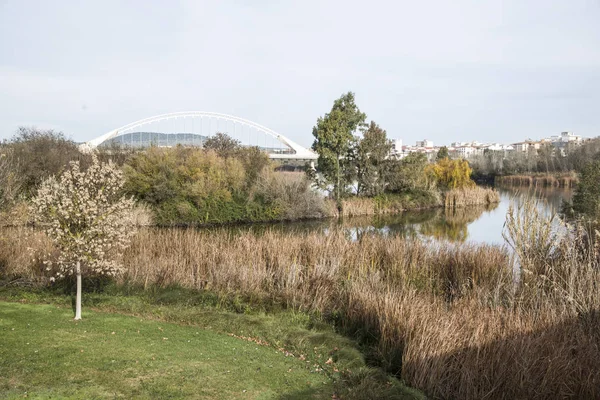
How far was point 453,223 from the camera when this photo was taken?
2842 cm

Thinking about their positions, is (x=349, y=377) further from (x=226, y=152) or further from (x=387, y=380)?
(x=226, y=152)

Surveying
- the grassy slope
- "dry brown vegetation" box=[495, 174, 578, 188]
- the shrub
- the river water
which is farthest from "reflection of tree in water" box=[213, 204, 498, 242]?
"dry brown vegetation" box=[495, 174, 578, 188]

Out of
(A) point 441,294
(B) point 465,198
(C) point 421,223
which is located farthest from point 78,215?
(B) point 465,198

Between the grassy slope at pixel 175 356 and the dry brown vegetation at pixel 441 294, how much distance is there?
62cm

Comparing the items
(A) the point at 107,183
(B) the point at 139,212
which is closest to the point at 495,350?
(A) the point at 107,183

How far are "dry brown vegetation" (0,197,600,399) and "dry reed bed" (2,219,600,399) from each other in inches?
0.9

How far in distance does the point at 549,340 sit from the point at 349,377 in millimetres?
2456

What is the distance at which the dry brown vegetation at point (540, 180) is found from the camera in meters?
53.8

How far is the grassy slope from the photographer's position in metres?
5.02

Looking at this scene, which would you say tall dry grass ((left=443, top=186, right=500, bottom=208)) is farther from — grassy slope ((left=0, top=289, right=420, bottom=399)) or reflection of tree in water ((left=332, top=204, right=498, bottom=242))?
grassy slope ((left=0, top=289, right=420, bottom=399))

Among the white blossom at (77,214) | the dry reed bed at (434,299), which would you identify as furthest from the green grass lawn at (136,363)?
the dry reed bed at (434,299)

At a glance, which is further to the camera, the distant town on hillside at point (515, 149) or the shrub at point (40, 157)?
the distant town on hillside at point (515, 149)

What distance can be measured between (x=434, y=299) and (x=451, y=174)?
36.0m

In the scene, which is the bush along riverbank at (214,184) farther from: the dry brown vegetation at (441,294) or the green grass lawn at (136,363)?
the green grass lawn at (136,363)
